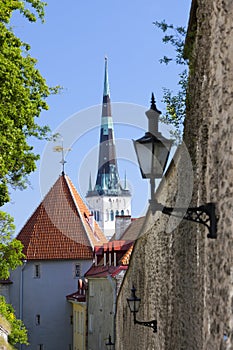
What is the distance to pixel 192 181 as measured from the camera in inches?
251

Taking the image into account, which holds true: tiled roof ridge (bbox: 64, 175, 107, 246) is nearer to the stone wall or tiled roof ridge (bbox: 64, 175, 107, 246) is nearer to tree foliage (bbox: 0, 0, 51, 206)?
tree foliage (bbox: 0, 0, 51, 206)

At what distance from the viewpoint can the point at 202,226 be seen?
5633mm

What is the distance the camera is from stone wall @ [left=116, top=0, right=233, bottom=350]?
453cm

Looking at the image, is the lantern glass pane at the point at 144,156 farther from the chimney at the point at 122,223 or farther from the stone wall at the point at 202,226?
the chimney at the point at 122,223

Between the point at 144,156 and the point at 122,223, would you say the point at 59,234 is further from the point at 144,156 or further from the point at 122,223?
the point at 144,156

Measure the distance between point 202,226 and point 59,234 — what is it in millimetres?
28594

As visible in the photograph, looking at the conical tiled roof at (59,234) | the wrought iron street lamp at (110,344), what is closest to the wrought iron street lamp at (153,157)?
the wrought iron street lamp at (110,344)

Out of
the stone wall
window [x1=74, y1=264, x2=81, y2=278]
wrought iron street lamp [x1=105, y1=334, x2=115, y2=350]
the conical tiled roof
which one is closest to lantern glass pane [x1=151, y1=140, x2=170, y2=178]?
the stone wall

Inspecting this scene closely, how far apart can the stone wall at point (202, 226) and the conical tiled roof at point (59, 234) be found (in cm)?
2385

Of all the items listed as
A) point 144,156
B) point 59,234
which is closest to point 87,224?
point 59,234

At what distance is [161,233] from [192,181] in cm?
263

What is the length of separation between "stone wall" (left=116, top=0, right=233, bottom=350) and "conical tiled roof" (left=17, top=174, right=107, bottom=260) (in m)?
23.9

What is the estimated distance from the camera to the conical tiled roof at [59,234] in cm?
3303

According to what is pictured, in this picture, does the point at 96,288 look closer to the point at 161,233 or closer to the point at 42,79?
the point at 42,79
